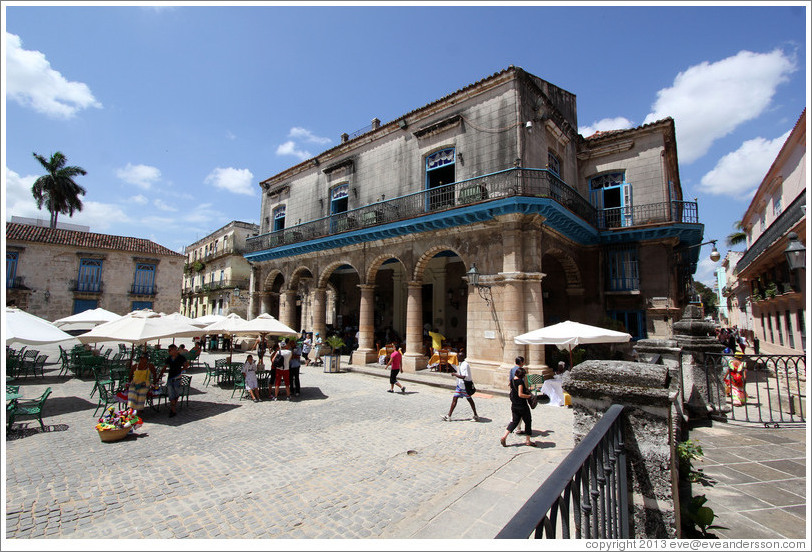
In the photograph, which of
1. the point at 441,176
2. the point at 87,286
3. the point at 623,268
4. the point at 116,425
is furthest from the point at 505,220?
the point at 87,286

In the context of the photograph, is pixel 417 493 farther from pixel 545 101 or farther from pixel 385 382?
pixel 545 101

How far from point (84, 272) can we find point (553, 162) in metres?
33.0

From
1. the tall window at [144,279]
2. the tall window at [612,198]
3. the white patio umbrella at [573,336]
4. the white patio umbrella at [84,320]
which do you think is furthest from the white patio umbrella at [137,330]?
the tall window at [144,279]

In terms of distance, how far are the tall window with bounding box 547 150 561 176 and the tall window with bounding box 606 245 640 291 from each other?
3.76 m

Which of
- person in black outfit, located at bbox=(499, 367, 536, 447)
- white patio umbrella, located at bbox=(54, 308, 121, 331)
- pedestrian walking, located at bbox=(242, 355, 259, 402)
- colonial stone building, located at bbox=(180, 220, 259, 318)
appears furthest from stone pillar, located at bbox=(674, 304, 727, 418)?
colonial stone building, located at bbox=(180, 220, 259, 318)

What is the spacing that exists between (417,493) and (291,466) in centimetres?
199

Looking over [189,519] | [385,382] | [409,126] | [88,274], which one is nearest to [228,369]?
[385,382]

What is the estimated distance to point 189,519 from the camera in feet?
12.9

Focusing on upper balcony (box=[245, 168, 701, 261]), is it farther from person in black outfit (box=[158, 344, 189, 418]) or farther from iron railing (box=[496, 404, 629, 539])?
iron railing (box=[496, 404, 629, 539])

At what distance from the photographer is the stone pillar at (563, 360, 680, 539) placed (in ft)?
8.55

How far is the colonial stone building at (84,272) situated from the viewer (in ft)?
82.9

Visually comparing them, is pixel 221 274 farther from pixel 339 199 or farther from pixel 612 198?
pixel 612 198

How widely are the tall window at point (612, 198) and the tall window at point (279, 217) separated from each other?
15.8 metres

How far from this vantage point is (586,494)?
180 cm
